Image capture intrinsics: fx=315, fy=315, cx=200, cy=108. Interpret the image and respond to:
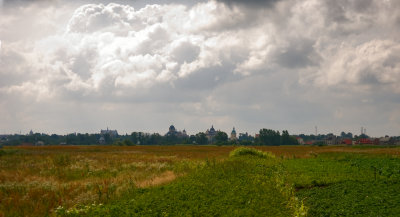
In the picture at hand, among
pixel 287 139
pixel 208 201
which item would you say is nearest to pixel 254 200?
pixel 208 201

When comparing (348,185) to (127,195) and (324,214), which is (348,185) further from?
(127,195)

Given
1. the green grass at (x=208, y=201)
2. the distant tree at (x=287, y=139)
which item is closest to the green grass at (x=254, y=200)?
the green grass at (x=208, y=201)

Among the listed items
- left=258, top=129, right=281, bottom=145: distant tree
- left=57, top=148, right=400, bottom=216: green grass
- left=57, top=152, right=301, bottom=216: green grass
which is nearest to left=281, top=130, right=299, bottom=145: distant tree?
left=258, top=129, right=281, bottom=145: distant tree

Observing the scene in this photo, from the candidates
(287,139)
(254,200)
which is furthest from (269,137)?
(254,200)

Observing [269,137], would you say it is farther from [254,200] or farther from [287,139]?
[254,200]

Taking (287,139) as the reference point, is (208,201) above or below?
below

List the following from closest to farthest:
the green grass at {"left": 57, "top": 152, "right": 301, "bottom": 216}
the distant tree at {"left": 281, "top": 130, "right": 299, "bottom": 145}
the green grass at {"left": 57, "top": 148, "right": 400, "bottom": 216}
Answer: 1. the green grass at {"left": 57, "top": 148, "right": 400, "bottom": 216}
2. the green grass at {"left": 57, "top": 152, "right": 301, "bottom": 216}
3. the distant tree at {"left": 281, "top": 130, "right": 299, "bottom": 145}

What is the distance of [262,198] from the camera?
1507 cm

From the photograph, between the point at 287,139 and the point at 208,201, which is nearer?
the point at 208,201

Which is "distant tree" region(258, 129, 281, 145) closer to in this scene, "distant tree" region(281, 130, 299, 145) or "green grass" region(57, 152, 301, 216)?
"distant tree" region(281, 130, 299, 145)

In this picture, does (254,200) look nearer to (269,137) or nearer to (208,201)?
(208,201)

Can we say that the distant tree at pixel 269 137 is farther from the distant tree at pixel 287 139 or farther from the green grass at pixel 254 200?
the green grass at pixel 254 200

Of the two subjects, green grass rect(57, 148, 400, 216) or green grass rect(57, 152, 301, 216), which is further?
green grass rect(57, 152, 301, 216)

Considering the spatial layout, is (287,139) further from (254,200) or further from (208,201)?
(208,201)
